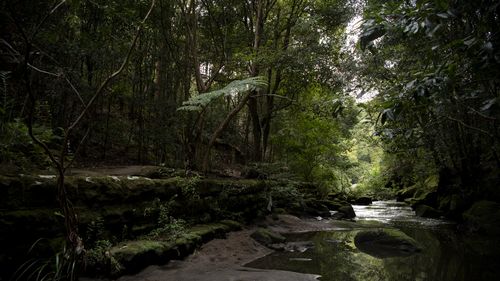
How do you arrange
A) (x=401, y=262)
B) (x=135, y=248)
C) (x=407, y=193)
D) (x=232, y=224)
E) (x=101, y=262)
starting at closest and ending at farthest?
(x=101, y=262), (x=135, y=248), (x=401, y=262), (x=232, y=224), (x=407, y=193)

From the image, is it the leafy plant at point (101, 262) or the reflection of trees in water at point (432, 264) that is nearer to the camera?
the leafy plant at point (101, 262)

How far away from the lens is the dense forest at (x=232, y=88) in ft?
12.7

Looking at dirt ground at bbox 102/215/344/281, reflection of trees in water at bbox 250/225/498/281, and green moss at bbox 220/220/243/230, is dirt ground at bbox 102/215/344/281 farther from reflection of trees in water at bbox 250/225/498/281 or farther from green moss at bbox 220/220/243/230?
reflection of trees in water at bbox 250/225/498/281

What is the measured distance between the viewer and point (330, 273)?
5.53 metres

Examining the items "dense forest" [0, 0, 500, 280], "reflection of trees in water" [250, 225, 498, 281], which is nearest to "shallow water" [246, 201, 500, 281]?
"reflection of trees in water" [250, 225, 498, 281]

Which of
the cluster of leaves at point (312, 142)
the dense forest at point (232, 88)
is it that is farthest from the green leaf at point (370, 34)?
the cluster of leaves at point (312, 142)

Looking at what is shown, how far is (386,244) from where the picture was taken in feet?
24.9

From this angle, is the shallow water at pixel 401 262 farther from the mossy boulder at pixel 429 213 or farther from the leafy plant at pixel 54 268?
the mossy boulder at pixel 429 213

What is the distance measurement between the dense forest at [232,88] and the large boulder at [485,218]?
20 centimetres

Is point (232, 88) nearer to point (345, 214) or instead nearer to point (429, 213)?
point (345, 214)

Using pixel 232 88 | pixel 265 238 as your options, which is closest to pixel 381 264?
pixel 265 238

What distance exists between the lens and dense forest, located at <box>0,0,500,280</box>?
3885 millimetres

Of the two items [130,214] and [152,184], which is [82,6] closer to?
[152,184]

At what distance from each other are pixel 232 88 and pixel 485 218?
789 centimetres
